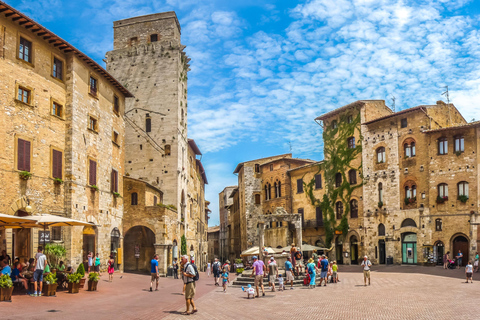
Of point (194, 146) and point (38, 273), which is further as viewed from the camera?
point (194, 146)

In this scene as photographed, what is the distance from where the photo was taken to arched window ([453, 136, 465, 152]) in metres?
39.6

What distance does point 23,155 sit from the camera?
2331cm

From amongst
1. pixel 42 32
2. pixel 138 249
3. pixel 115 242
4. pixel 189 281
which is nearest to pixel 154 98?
pixel 138 249

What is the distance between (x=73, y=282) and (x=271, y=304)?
305 inches

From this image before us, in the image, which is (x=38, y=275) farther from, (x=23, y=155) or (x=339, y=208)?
(x=339, y=208)

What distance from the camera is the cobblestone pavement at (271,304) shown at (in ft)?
47.8

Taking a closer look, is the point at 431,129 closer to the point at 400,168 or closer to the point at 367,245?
the point at 400,168

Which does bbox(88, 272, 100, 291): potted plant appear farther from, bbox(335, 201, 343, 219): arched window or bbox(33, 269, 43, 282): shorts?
bbox(335, 201, 343, 219): arched window

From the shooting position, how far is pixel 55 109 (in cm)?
2642

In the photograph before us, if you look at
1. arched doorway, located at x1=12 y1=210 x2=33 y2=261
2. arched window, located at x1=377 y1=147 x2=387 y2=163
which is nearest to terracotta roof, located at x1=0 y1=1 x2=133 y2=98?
arched doorway, located at x1=12 y1=210 x2=33 y2=261

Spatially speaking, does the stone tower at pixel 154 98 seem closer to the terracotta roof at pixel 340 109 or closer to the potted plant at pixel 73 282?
the terracotta roof at pixel 340 109

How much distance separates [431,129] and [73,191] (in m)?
30.0

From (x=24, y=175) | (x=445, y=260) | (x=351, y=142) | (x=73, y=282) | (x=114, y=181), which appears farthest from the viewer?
(x=351, y=142)

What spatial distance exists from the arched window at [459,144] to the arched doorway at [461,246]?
7.01 metres
